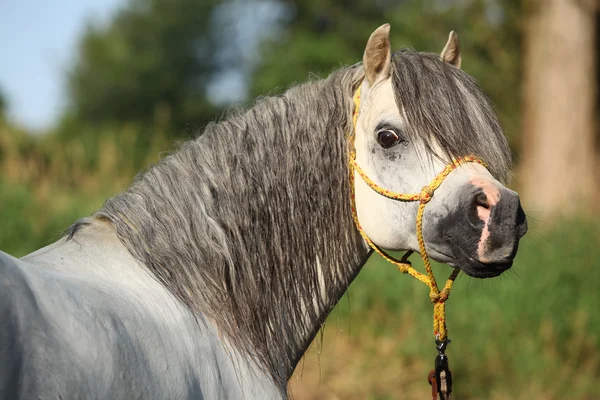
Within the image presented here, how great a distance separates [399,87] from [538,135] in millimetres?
7905

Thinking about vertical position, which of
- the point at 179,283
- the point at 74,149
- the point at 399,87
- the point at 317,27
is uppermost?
the point at 317,27

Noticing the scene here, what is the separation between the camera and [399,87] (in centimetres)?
249

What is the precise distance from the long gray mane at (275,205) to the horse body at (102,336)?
8 centimetres

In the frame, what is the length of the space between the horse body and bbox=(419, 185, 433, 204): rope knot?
81 centimetres

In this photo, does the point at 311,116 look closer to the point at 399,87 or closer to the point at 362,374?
the point at 399,87

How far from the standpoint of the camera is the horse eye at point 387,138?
2479 millimetres

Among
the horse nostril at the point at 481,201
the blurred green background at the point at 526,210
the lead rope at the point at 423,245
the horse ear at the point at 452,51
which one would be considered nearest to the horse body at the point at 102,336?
the blurred green background at the point at 526,210

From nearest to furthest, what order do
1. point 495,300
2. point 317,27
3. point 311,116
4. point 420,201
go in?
point 420,201
point 311,116
point 495,300
point 317,27

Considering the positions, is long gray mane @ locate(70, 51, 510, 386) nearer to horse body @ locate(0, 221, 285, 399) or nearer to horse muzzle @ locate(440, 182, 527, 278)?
horse body @ locate(0, 221, 285, 399)

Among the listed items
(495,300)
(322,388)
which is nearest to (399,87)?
(322,388)

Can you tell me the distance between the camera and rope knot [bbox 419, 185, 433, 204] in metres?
2.38

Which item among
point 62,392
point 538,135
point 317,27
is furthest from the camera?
point 317,27

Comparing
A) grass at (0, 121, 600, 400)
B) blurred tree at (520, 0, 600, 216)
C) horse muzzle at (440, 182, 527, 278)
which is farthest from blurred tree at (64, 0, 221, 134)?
horse muzzle at (440, 182, 527, 278)

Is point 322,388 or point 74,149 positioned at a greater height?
point 74,149
